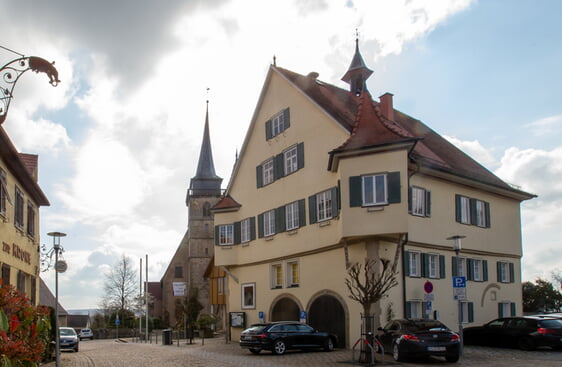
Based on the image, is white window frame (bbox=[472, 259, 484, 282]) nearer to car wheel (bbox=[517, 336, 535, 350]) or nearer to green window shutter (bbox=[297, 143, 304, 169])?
car wheel (bbox=[517, 336, 535, 350])

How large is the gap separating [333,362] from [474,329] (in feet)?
27.0

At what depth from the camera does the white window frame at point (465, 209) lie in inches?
1130

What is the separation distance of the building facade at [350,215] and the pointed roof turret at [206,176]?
49.5 meters

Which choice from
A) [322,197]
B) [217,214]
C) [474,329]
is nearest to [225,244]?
[217,214]

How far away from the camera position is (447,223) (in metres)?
27.7

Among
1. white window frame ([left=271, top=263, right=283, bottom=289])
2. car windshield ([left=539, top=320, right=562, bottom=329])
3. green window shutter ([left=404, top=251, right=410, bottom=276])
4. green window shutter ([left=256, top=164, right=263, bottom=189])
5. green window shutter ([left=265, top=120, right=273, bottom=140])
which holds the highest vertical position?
green window shutter ([left=265, top=120, right=273, bottom=140])

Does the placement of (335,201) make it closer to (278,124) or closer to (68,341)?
(278,124)

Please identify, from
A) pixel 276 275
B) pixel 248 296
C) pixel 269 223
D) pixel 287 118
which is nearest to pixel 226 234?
pixel 248 296

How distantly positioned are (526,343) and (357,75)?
1766 centimetres

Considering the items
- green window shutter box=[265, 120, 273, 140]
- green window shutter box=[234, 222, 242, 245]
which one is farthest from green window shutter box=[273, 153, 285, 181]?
green window shutter box=[234, 222, 242, 245]

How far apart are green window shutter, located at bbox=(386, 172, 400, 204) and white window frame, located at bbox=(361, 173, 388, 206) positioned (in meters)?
0.17

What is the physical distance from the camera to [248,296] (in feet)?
112

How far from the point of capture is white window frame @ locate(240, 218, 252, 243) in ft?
113

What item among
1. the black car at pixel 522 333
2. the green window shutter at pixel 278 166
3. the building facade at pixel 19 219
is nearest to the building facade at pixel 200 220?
the green window shutter at pixel 278 166
